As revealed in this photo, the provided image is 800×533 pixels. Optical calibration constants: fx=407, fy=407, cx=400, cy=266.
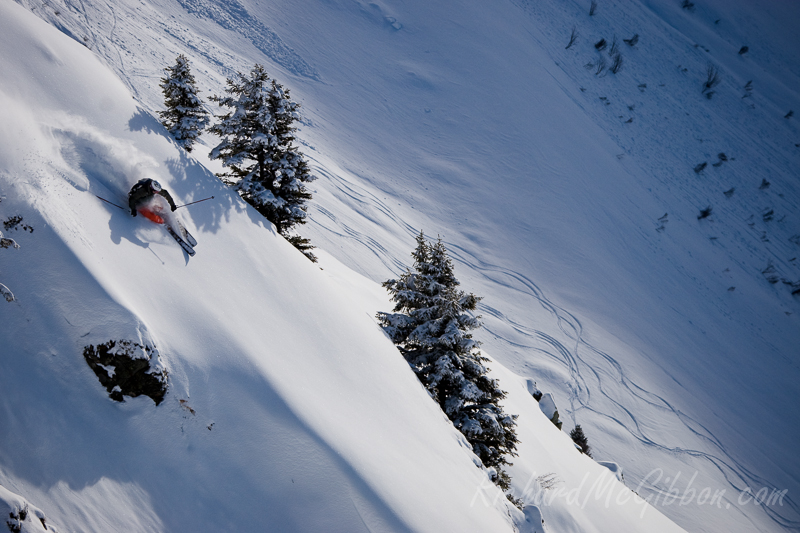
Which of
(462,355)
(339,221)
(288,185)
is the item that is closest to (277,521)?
(462,355)

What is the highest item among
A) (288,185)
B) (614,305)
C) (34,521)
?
(614,305)

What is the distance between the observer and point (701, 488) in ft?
59.8

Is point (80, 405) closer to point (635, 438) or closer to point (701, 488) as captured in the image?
point (635, 438)

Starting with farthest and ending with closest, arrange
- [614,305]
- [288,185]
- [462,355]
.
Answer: [614,305] → [288,185] → [462,355]

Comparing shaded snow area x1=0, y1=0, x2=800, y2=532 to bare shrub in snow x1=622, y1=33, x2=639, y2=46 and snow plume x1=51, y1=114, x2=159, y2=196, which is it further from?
bare shrub in snow x1=622, y1=33, x2=639, y2=46

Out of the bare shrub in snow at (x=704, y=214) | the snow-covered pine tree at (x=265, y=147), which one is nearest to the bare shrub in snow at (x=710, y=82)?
the bare shrub in snow at (x=704, y=214)

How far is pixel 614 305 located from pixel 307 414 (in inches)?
918

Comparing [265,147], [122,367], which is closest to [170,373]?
[122,367]

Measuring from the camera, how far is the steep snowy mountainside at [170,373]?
16.8 ft

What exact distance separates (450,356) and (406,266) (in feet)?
34.4

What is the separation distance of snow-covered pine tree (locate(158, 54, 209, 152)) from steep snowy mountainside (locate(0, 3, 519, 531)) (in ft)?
9.80

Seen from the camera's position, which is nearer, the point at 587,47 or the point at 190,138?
the point at 190,138

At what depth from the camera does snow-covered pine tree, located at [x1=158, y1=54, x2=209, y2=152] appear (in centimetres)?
1159

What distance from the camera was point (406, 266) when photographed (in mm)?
20578
